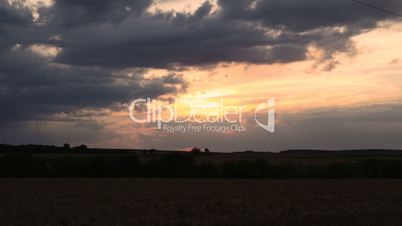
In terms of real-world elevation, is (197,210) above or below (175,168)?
below

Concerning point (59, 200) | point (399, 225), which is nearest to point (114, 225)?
point (399, 225)

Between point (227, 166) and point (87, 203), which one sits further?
point (227, 166)

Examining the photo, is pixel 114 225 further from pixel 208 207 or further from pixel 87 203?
pixel 87 203

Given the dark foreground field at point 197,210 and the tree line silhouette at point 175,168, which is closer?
the dark foreground field at point 197,210

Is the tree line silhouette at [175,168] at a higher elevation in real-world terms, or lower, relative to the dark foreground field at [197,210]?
higher

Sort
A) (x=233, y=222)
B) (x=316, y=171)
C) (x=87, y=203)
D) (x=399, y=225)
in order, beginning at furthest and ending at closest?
(x=316, y=171), (x=87, y=203), (x=233, y=222), (x=399, y=225)

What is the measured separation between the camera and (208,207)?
110 ft

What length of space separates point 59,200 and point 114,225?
16356 mm

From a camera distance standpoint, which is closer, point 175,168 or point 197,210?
point 197,210

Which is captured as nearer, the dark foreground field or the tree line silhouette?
the dark foreground field

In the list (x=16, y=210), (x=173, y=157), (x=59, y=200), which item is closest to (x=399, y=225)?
(x=16, y=210)

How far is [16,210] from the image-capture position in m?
32.2

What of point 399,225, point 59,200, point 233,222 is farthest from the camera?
point 59,200

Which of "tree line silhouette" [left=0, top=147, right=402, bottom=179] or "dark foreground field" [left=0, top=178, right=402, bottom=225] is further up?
"tree line silhouette" [left=0, top=147, right=402, bottom=179]
